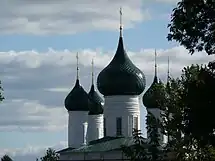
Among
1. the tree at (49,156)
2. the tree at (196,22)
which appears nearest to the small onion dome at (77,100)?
the tree at (49,156)

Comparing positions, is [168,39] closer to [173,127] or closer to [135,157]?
[173,127]

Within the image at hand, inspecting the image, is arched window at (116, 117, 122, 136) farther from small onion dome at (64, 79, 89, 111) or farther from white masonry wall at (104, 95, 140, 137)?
small onion dome at (64, 79, 89, 111)

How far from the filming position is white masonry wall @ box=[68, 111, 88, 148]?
77750 millimetres

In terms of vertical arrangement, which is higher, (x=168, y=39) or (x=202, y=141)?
(x=168, y=39)

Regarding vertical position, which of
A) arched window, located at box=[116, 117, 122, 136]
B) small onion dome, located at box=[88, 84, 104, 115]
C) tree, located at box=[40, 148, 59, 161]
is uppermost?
small onion dome, located at box=[88, 84, 104, 115]

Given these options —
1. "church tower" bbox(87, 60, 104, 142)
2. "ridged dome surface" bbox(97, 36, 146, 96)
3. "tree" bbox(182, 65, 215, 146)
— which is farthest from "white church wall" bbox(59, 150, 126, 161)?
"tree" bbox(182, 65, 215, 146)

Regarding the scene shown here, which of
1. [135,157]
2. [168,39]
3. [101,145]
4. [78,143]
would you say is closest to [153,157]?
[135,157]

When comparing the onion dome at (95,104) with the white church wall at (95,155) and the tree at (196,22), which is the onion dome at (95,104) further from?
the tree at (196,22)

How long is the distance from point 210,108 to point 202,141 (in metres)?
1.03

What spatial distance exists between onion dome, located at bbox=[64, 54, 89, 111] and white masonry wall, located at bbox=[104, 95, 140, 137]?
5363 mm

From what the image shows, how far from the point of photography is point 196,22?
73.8ft

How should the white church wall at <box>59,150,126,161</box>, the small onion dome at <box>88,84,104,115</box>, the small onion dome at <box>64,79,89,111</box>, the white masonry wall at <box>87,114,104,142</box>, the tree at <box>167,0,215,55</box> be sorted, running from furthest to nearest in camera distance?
1. the small onion dome at <box>88,84,104,115</box>
2. the white masonry wall at <box>87,114,104,142</box>
3. the small onion dome at <box>64,79,89,111</box>
4. the white church wall at <box>59,150,126,161</box>
5. the tree at <box>167,0,215,55</box>

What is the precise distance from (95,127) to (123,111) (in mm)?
8443

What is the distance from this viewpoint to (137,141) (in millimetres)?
40719
